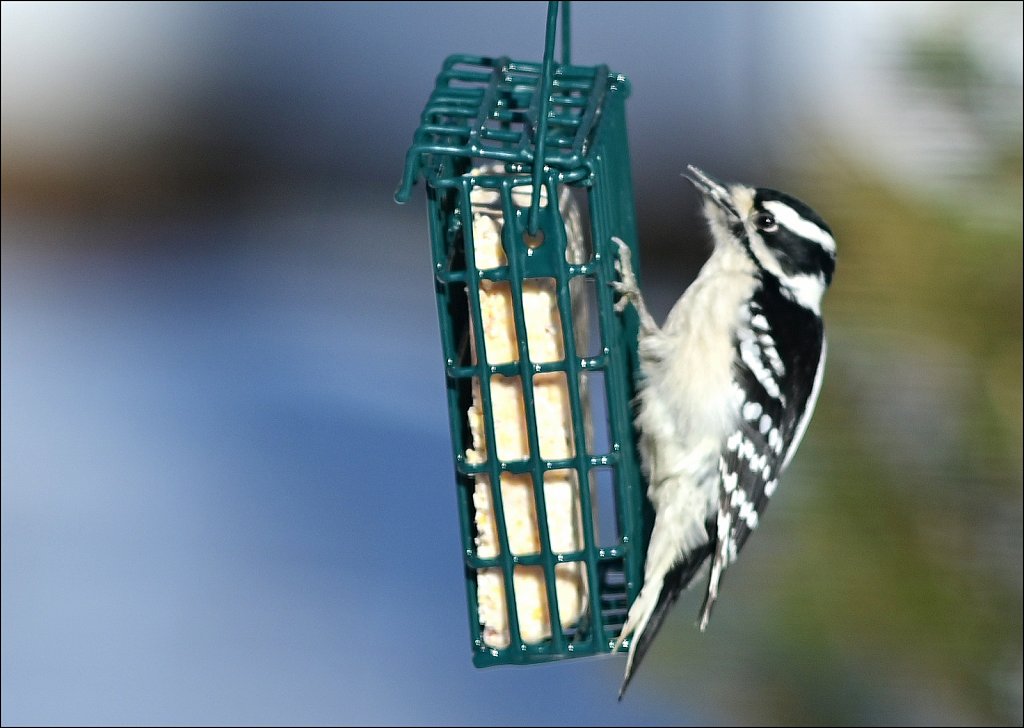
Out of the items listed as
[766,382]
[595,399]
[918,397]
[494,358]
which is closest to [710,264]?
[766,382]

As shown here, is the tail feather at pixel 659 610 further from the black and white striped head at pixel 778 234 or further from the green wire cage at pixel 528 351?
the black and white striped head at pixel 778 234

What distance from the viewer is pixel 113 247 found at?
7.90 metres

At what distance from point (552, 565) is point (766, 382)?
25.4 inches

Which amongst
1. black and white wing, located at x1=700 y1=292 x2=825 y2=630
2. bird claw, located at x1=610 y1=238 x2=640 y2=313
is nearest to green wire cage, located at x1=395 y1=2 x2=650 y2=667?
bird claw, located at x1=610 y1=238 x2=640 y2=313

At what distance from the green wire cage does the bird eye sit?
14.5 inches

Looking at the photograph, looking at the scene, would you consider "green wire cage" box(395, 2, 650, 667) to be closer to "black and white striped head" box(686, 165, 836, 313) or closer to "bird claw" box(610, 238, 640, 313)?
"bird claw" box(610, 238, 640, 313)

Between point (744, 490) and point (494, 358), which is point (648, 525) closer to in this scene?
point (744, 490)

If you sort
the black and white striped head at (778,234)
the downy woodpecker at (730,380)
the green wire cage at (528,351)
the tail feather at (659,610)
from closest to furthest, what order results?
the green wire cage at (528,351)
the tail feather at (659,610)
the downy woodpecker at (730,380)
the black and white striped head at (778,234)

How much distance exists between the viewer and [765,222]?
9.43ft

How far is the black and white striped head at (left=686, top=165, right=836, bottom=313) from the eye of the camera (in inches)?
111

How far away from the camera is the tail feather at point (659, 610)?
2.53 metres

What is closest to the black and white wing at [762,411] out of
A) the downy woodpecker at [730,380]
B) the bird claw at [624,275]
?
the downy woodpecker at [730,380]

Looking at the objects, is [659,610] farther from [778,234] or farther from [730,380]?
[778,234]

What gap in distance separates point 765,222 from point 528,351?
76 centimetres
